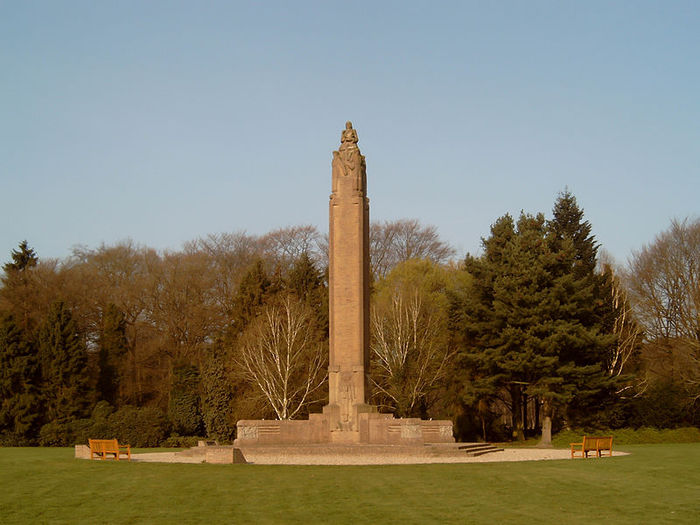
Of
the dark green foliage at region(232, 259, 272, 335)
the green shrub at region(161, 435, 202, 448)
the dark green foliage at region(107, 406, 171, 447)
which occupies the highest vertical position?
the dark green foliage at region(232, 259, 272, 335)

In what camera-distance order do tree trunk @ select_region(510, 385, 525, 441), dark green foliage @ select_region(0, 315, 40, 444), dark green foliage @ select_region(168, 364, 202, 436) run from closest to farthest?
dark green foliage @ select_region(0, 315, 40, 444) < tree trunk @ select_region(510, 385, 525, 441) < dark green foliage @ select_region(168, 364, 202, 436)

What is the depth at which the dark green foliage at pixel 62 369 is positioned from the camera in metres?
42.5

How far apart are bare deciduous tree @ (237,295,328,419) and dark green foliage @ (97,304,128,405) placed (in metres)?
9.08

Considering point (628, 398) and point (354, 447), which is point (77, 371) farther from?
point (628, 398)

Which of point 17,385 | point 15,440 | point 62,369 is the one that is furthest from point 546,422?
point 17,385

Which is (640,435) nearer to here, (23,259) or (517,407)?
(517,407)

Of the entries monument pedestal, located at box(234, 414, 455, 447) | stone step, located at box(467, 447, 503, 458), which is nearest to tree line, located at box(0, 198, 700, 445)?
stone step, located at box(467, 447, 503, 458)

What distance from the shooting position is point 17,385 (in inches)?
1683

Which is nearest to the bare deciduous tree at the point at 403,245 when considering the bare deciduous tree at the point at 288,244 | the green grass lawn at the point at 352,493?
the bare deciduous tree at the point at 288,244

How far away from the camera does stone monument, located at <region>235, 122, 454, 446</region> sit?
27.1 metres

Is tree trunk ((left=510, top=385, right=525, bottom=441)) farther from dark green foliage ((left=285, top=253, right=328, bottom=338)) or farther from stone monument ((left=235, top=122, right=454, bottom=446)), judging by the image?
stone monument ((left=235, top=122, right=454, bottom=446))

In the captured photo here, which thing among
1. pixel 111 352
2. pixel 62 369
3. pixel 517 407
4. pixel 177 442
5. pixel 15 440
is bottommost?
pixel 177 442

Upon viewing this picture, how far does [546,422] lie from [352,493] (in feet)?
78.0

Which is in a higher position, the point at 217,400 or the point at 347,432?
the point at 217,400
